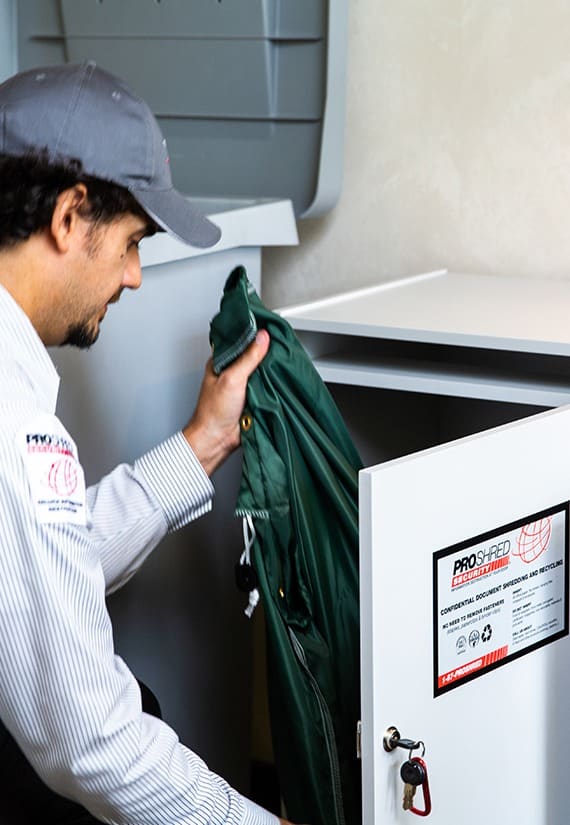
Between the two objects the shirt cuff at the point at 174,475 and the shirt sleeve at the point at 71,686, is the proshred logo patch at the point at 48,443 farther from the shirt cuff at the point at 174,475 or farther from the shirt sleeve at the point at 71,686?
the shirt cuff at the point at 174,475

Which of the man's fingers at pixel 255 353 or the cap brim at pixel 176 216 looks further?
the man's fingers at pixel 255 353

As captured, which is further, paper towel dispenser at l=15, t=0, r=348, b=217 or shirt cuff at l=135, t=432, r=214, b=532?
paper towel dispenser at l=15, t=0, r=348, b=217

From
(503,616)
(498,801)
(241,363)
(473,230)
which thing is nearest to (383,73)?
(473,230)

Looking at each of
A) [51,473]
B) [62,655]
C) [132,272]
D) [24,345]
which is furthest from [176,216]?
[62,655]

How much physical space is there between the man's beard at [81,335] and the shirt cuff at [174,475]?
0.95 feet

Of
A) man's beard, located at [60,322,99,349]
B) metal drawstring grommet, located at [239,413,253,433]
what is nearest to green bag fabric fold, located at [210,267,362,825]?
metal drawstring grommet, located at [239,413,253,433]

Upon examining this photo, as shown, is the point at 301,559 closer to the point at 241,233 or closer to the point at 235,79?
the point at 241,233

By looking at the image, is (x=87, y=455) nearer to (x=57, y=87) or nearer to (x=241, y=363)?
(x=241, y=363)

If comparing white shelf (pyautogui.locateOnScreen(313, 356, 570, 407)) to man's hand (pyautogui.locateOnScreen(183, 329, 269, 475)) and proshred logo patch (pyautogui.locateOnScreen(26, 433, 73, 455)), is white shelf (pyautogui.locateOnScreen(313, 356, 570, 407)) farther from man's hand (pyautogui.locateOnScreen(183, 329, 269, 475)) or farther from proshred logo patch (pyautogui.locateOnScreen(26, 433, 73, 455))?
proshred logo patch (pyautogui.locateOnScreen(26, 433, 73, 455))

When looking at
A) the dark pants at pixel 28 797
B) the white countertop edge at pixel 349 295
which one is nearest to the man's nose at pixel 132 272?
the white countertop edge at pixel 349 295

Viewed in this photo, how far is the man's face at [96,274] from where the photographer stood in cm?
113

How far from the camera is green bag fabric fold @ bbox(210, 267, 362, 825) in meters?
1.32

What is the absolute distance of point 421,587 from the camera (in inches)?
44.0

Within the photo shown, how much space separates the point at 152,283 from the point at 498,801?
2.59ft
